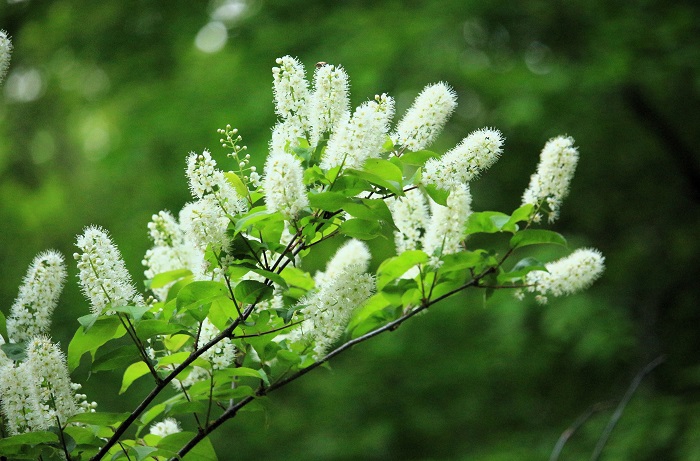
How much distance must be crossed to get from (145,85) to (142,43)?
612 millimetres

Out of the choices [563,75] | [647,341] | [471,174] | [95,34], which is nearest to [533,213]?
[471,174]

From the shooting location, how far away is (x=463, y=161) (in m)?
2.13

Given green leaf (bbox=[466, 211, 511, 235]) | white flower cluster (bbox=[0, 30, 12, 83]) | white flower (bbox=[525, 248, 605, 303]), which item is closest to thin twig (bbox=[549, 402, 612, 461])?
white flower (bbox=[525, 248, 605, 303])

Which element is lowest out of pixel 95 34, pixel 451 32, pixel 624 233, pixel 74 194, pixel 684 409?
pixel 684 409

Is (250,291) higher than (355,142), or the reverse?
(355,142)

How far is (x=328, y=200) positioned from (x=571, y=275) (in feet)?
3.74

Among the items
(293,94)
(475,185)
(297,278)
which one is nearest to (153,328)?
(297,278)

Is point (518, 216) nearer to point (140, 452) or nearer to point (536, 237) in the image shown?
point (536, 237)

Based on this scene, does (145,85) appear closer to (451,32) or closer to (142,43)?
(142,43)

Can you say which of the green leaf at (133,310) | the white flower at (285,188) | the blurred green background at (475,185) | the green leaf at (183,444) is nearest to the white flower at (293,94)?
the white flower at (285,188)

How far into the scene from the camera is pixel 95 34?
7262mm

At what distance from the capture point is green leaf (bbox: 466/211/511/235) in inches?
97.3

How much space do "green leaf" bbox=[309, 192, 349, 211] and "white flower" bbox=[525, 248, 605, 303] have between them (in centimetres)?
100

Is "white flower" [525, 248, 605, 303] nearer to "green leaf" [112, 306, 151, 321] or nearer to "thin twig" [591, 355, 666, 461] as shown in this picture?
"thin twig" [591, 355, 666, 461]
